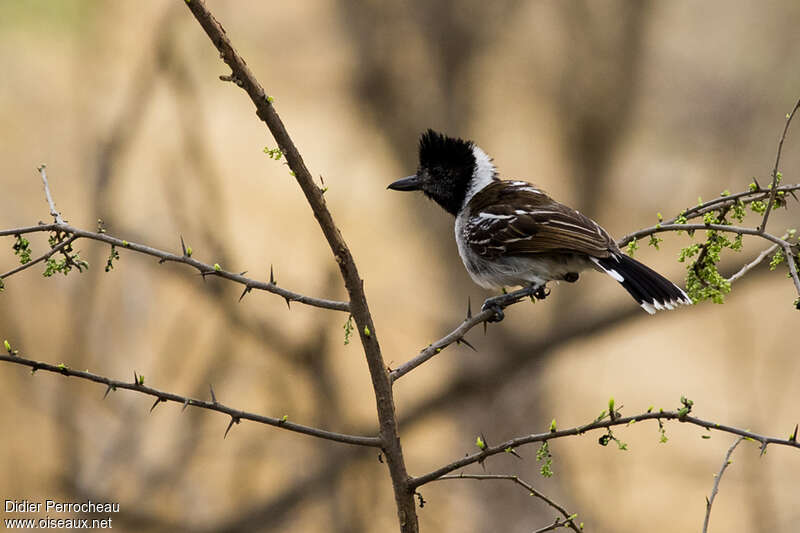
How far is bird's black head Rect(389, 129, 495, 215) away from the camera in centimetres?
498

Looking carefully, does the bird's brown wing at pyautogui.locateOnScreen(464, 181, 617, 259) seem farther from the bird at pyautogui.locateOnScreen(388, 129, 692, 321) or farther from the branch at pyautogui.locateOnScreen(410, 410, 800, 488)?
the branch at pyautogui.locateOnScreen(410, 410, 800, 488)

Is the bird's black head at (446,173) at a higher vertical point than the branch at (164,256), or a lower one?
higher

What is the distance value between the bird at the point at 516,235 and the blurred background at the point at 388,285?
2426mm

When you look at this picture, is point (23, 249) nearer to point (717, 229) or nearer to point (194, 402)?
point (194, 402)

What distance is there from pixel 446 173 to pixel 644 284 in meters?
1.58

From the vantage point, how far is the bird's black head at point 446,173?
16.3ft

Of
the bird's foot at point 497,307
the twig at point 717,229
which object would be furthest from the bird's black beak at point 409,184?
the twig at point 717,229

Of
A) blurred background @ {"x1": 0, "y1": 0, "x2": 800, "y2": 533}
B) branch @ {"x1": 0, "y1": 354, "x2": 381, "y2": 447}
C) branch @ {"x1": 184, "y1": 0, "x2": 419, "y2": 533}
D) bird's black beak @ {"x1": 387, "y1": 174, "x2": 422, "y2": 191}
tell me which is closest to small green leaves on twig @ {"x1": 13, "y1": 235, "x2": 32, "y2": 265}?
branch @ {"x1": 0, "y1": 354, "x2": 381, "y2": 447}

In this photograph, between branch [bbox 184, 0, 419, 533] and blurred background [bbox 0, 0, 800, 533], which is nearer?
branch [bbox 184, 0, 419, 533]

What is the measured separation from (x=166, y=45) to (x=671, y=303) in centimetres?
562

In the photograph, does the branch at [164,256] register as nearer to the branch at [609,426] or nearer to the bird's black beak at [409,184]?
the branch at [609,426]

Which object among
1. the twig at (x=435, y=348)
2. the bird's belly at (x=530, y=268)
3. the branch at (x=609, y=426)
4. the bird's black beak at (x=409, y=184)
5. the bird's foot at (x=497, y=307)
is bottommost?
the branch at (x=609, y=426)

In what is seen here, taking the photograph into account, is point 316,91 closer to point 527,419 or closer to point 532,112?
point 532,112

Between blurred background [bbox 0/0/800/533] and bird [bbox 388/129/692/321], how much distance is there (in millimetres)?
2426
